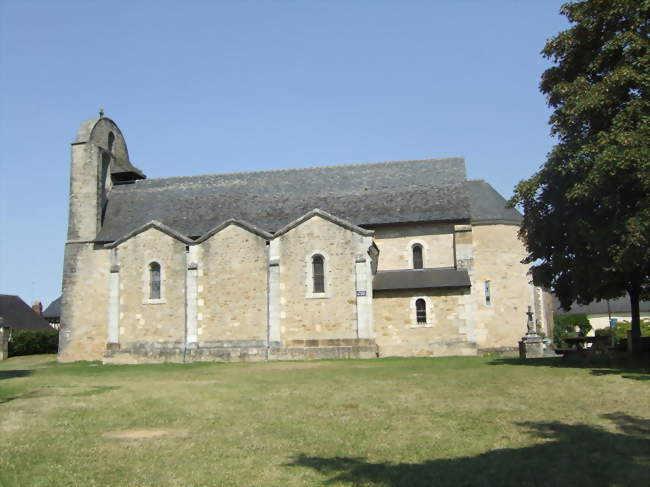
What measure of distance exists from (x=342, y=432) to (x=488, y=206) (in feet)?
81.7

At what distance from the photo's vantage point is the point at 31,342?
44.3m

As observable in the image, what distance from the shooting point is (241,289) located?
29.7m

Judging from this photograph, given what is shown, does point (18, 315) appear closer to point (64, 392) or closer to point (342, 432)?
point (64, 392)

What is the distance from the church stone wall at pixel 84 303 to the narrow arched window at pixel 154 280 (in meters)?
3.70

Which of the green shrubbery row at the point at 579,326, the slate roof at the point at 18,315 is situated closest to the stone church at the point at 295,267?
the green shrubbery row at the point at 579,326

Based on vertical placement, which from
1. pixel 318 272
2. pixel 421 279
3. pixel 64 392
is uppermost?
pixel 318 272

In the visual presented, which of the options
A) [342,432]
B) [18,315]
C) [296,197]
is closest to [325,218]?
[296,197]

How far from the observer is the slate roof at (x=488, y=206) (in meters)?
31.8

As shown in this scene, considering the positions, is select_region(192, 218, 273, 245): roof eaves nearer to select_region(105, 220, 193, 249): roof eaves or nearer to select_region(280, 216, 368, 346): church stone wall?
select_region(105, 220, 193, 249): roof eaves

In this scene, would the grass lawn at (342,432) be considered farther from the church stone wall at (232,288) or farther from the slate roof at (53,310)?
the slate roof at (53,310)

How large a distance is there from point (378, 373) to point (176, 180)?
876 inches

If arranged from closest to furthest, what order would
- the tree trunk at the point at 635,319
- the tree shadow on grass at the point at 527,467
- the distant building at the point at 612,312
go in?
the tree shadow on grass at the point at 527,467 < the tree trunk at the point at 635,319 < the distant building at the point at 612,312

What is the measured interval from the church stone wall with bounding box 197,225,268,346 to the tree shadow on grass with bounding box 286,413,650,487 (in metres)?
21.4

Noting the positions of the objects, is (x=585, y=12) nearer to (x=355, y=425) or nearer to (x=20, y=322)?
(x=355, y=425)
